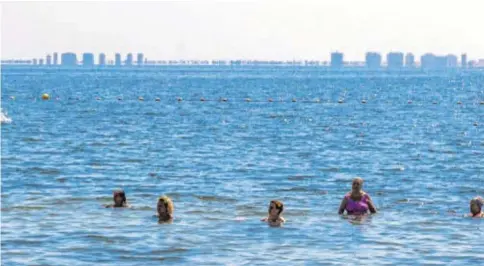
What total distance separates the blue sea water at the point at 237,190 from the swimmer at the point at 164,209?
44 centimetres

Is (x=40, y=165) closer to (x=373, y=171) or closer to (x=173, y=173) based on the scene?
(x=173, y=173)

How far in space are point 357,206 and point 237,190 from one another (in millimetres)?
7646

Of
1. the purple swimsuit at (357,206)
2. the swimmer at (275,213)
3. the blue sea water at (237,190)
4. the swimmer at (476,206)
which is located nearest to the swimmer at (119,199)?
the blue sea water at (237,190)

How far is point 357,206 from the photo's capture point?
2989cm

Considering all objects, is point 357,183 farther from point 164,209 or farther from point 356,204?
point 164,209

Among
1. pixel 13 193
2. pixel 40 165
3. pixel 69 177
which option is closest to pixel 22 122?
pixel 40 165

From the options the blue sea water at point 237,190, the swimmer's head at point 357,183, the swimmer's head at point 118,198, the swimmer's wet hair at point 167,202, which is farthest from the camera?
the swimmer's head at point 118,198

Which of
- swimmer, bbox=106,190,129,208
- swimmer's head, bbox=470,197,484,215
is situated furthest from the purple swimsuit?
swimmer, bbox=106,190,129,208

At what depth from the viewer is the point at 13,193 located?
35.1 m

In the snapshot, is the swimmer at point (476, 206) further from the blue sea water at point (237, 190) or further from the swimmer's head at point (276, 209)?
the swimmer's head at point (276, 209)

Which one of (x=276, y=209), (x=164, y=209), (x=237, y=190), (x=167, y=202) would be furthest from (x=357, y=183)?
(x=237, y=190)

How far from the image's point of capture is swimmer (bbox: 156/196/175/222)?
28.6 m

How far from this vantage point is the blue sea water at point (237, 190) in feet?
81.1

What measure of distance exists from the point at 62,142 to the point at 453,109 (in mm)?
60406
